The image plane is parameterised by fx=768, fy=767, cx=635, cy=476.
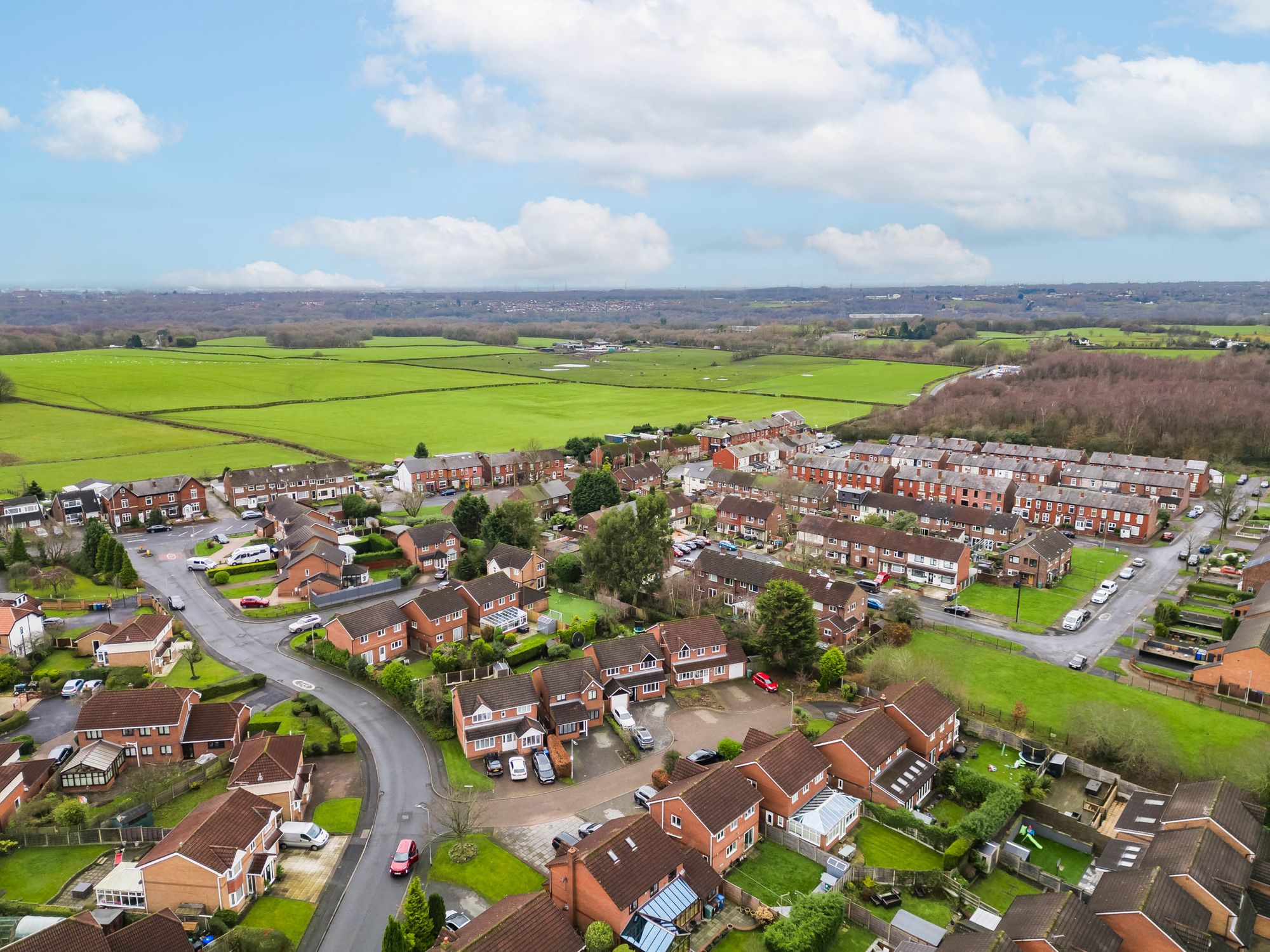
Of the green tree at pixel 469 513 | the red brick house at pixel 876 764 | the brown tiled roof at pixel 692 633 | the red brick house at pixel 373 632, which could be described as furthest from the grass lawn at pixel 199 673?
the red brick house at pixel 876 764

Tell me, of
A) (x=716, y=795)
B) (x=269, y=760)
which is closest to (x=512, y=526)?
(x=269, y=760)

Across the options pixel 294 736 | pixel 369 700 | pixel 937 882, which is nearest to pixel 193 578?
pixel 369 700

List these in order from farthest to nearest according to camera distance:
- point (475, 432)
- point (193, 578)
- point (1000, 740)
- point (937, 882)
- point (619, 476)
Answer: point (475, 432)
point (619, 476)
point (193, 578)
point (1000, 740)
point (937, 882)

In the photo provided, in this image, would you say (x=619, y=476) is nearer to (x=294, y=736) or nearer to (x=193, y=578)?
(x=193, y=578)

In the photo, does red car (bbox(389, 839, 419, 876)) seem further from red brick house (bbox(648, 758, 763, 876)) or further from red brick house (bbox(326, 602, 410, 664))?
red brick house (bbox(326, 602, 410, 664))

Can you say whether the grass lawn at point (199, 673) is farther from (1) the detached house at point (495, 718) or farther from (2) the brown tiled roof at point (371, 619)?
(1) the detached house at point (495, 718)

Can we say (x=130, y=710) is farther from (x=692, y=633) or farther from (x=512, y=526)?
(x=512, y=526)
